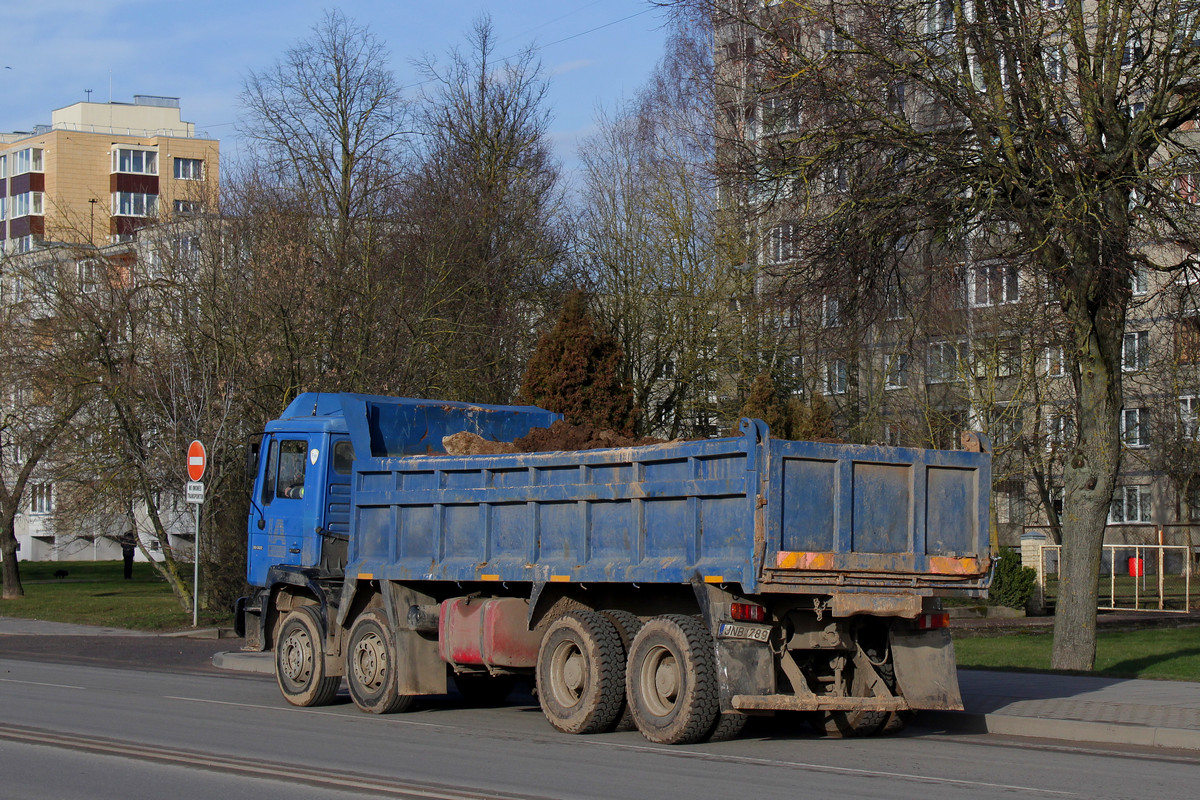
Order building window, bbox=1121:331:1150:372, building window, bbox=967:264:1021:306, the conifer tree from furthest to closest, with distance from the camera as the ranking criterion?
1. building window, bbox=1121:331:1150:372
2. the conifer tree
3. building window, bbox=967:264:1021:306

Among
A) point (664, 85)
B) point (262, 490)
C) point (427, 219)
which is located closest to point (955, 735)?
point (262, 490)

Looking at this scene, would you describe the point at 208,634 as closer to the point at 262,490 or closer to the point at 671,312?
the point at 262,490

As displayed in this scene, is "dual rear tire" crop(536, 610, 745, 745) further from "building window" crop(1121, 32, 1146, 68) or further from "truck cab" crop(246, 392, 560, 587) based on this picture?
"building window" crop(1121, 32, 1146, 68)

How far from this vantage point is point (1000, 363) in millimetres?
33719

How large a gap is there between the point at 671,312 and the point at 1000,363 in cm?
850

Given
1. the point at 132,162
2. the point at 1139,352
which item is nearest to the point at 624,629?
the point at 1139,352

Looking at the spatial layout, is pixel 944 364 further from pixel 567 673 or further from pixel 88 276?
pixel 567 673

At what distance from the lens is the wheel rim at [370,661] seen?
43.2 ft

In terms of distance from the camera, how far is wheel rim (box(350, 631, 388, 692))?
43.2 ft

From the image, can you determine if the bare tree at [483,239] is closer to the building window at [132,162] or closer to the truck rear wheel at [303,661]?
the truck rear wheel at [303,661]

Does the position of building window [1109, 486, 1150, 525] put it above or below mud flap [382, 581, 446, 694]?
above

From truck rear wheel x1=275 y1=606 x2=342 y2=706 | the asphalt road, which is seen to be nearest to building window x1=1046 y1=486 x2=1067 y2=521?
truck rear wheel x1=275 y1=606 x2=342 y2=706

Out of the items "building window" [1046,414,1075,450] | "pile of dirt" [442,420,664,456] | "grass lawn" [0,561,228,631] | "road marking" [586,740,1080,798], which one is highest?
"building window" [1046,414,1075,450]

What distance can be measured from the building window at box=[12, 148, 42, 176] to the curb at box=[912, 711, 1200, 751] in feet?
267
